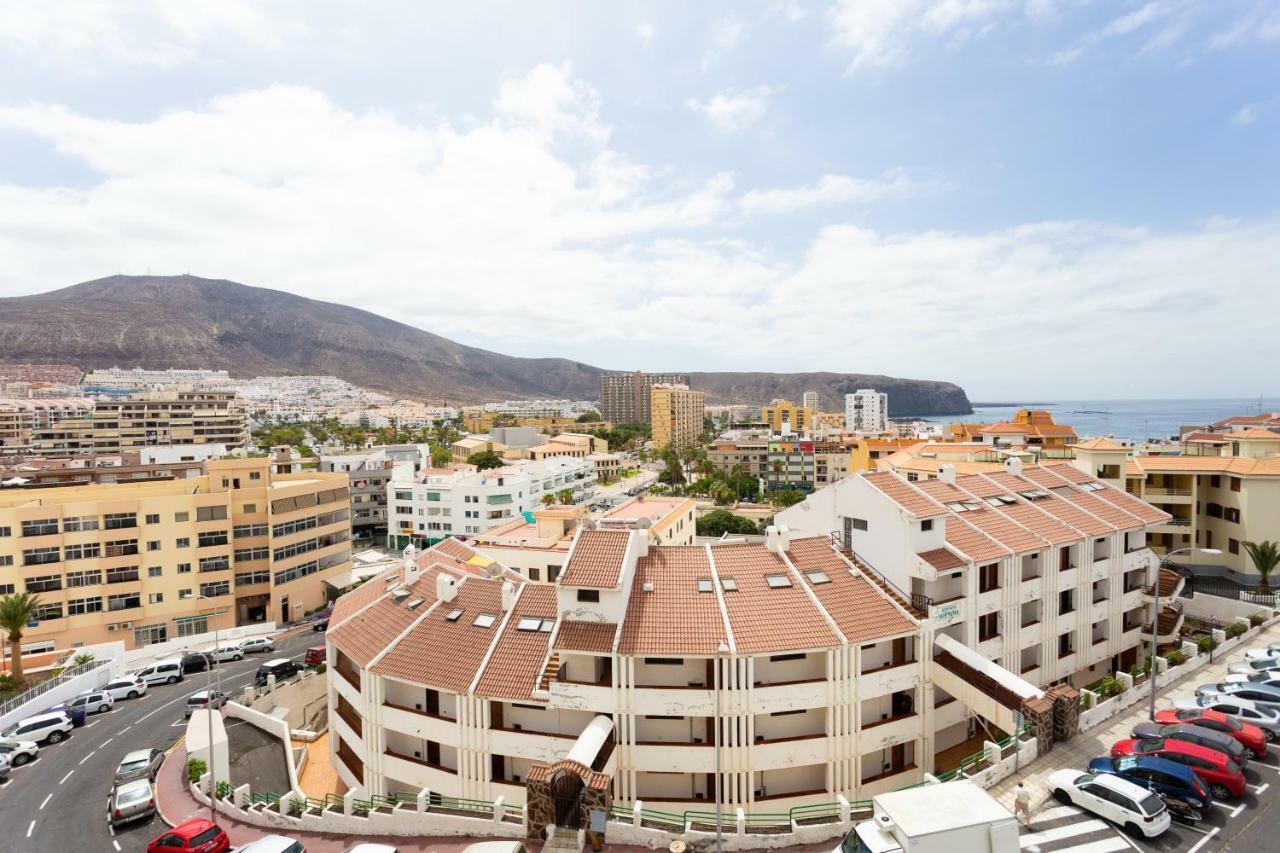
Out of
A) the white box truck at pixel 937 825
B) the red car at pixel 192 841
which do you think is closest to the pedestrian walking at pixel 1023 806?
the white box truck at pixel 937 825

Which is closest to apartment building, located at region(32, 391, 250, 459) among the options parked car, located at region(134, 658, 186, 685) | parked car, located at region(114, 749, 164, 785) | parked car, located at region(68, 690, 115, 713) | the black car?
the black car

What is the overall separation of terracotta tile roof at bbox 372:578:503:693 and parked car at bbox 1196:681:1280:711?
34.0m

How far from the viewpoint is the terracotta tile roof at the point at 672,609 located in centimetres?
2861

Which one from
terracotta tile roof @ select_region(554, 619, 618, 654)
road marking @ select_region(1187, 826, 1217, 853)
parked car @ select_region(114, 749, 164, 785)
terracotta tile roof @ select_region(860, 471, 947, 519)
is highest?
terracotta tile roof @ select_region(860, 471, 947, 519)

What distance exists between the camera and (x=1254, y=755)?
26.2 m

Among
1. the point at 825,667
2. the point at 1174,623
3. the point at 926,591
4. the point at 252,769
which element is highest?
the point at 926,591

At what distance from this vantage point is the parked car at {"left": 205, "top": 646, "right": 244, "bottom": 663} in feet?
189

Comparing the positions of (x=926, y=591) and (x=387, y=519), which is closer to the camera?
(x=926, y=591)

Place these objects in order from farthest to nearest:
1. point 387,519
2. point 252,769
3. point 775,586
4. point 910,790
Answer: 1. point 387,519
2. point 252,769
3. point 775,586
4. point 910,790

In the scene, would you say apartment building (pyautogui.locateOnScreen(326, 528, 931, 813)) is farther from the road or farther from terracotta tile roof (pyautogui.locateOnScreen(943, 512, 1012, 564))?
the road

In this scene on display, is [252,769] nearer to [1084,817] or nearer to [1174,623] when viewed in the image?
[1084,817]

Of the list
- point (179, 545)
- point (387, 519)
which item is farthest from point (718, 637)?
point (387, 519)

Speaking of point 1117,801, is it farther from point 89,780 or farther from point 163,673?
point 163,673

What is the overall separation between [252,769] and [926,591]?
3850 cm
